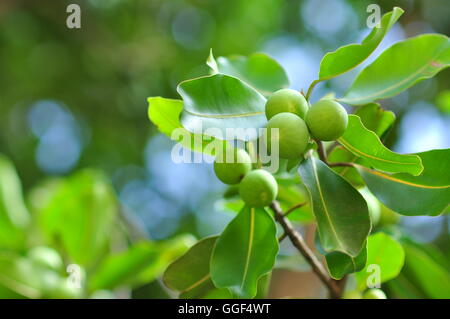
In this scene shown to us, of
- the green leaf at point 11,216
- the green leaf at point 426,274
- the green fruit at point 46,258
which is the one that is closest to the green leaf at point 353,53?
the green leaf at point 426,274

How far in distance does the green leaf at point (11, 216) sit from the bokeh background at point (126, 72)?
200cm

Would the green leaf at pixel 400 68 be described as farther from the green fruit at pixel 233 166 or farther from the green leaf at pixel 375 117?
the green fruit at pixel 233 166

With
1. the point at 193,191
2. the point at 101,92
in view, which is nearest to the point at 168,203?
the point at 193,191

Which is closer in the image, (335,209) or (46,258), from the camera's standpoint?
(335,209)

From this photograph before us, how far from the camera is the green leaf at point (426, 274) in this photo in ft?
4.33

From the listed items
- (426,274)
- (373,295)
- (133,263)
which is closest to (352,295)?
(373,295)

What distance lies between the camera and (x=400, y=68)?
1065 millimetres

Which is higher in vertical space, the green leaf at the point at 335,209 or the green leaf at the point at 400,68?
the green leaf at the point at 400,68

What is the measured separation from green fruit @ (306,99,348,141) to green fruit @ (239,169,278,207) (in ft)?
0.36

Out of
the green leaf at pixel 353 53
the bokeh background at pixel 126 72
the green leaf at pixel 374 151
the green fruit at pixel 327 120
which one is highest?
the green leaf at pixel 353 53

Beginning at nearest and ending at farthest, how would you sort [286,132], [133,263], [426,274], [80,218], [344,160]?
[286,132] < [344,160] < [426,274] < [133,263] < [80,218]

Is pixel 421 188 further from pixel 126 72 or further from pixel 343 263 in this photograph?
pixel 126 72

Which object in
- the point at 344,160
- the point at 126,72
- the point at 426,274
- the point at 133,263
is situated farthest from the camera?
the point at 126,72

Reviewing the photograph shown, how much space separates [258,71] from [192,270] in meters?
0.42
